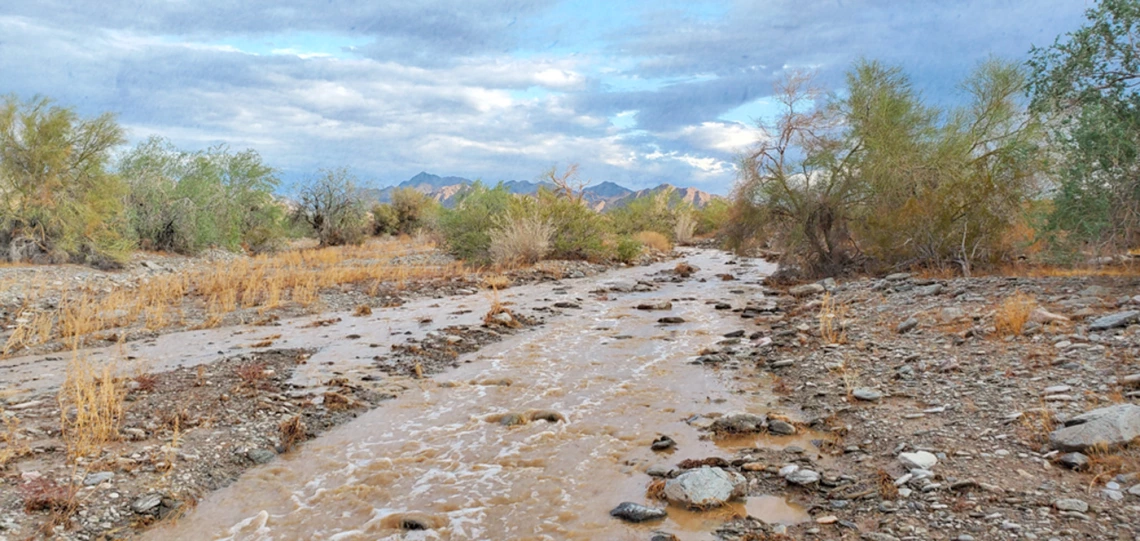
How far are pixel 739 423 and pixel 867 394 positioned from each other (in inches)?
59.3

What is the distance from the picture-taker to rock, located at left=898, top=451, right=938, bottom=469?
4.71m

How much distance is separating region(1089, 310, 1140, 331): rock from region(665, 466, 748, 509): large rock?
Answer: 16.6 feet

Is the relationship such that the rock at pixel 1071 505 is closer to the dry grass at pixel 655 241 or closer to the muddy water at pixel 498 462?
the muddy water at pixel 498 462

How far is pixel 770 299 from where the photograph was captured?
15.7m

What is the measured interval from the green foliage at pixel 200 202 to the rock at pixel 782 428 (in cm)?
2492

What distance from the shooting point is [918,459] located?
4.81m

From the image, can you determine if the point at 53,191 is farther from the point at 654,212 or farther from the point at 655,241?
the point at 654,212

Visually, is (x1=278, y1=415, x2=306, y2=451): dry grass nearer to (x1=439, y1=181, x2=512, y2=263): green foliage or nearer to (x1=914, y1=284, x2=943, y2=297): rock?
(x1=914, y1=284, x2=943, y2=297): rock

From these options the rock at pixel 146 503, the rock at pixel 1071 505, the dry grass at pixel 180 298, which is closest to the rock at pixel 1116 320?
the rock at pixel 1071 505

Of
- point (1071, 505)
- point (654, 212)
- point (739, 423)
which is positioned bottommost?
point (739, 423)

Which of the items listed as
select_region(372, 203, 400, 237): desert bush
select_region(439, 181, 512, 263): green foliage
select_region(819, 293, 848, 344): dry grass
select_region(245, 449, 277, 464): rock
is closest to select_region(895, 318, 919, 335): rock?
select_region(819, 293, 848, 344): dry grass

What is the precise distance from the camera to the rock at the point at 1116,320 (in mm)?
6957

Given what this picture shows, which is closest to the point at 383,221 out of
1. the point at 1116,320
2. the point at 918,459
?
the point at 1116,320

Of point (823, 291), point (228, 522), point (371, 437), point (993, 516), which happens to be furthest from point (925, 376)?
point (823, 291)
